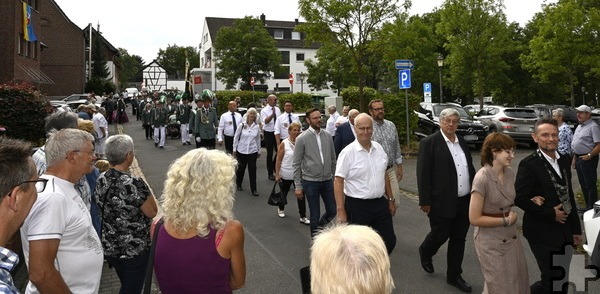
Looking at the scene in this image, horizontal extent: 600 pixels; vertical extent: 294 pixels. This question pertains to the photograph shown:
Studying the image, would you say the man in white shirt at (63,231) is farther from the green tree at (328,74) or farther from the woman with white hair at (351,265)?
the green tree at (328,74)

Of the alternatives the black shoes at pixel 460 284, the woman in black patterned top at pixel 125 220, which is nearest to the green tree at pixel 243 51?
the black shoes at pixel 460 284

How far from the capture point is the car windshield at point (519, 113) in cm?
1883

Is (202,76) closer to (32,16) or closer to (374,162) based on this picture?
(32,16)

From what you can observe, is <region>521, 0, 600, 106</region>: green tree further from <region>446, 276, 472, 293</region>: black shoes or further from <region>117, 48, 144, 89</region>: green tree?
<region>117, 48, 144, 89</region>: green tree

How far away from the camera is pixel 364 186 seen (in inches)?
205

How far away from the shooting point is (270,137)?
510 inches

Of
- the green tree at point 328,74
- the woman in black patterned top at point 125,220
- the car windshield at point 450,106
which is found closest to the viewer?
the woman in black patterned top at point 125,220

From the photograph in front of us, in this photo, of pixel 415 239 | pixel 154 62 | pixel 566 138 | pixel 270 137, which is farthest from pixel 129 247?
pixel 154 62

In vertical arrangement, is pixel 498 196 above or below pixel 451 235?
above

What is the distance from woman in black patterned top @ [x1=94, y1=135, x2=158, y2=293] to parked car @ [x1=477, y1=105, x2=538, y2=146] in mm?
16675

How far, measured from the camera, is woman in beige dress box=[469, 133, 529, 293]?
409 centimetres

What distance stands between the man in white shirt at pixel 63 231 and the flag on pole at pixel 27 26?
33916 mm

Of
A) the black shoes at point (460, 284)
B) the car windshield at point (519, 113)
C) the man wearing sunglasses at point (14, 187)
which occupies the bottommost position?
the black shoes at point (460, 284)

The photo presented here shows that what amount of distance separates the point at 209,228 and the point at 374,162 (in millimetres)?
2891
